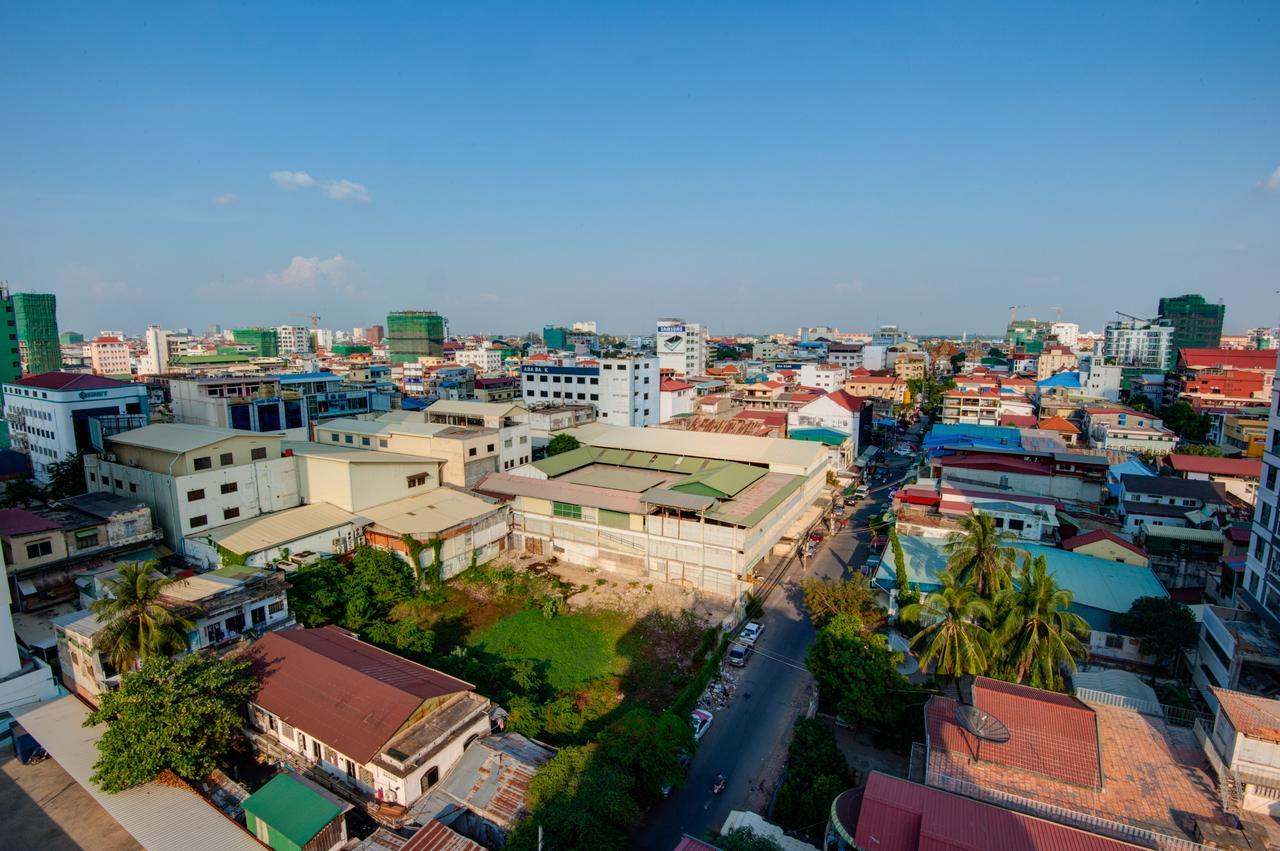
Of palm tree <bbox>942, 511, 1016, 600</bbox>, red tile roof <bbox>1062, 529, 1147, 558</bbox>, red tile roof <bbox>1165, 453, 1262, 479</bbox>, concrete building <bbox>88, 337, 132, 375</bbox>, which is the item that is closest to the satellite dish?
palm tree <bbox>942, 511, 1016, 600</bbox>

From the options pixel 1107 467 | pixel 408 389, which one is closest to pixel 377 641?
pixel 1107 467

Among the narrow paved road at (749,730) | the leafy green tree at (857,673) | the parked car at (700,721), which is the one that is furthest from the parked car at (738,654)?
the leafy green tree at (857,673)

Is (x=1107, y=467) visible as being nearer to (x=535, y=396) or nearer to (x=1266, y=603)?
(x=1266, y=603)

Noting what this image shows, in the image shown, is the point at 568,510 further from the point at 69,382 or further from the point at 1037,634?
the point at 69,382

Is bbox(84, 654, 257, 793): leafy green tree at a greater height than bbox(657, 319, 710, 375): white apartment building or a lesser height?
lesser

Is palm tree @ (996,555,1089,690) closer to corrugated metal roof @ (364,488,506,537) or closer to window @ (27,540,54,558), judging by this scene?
corrugated metal roof @ (364,488,506,537)
